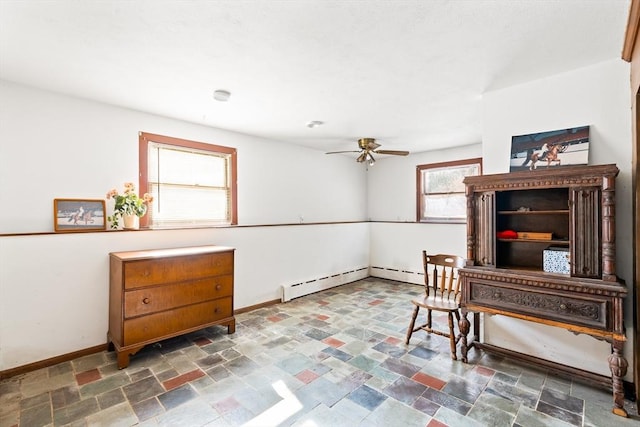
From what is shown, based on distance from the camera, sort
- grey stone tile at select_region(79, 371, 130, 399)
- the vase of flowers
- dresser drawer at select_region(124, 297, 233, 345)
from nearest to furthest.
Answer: grey stone tile at select_region(79, 371, 130, 399) < dresser drawer at select_region(124, 297, 233, 345) < the vase of flowers

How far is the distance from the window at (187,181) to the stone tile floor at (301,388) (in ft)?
4.79

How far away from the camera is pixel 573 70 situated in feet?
8.08

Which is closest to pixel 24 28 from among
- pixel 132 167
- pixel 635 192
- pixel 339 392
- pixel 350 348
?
pixel 132 167

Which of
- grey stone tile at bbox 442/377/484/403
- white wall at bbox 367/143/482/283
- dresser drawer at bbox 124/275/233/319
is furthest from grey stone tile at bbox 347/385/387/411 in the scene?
white wall at bbox 367/143/482/283

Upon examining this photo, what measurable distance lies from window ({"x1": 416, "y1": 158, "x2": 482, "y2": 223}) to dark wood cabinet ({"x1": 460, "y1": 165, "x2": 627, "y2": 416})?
95.8 inches

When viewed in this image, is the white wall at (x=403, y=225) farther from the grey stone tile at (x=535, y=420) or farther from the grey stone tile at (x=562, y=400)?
the grey stone tile at (x=535, y=420)

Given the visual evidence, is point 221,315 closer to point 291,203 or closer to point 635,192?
point 291,203

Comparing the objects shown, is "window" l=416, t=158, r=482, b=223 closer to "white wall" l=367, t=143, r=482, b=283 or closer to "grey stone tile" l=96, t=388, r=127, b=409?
"white wall" l=367, t=143, r=482, b=283

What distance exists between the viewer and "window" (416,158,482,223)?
5254 mm

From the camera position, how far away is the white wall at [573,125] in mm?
2266

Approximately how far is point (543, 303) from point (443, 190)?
11.3 ft

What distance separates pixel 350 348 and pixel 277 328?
96 centimetres

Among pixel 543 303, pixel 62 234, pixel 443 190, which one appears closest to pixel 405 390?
pixel 543 303

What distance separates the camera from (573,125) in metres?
2.47
